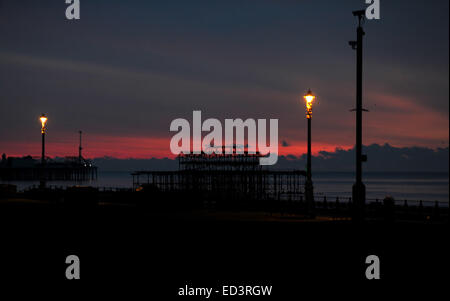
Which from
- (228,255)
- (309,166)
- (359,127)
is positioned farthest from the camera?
(309,166)

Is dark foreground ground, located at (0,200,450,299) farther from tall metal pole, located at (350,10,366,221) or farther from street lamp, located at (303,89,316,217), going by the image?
street lamp, located at (303,89,316,217)

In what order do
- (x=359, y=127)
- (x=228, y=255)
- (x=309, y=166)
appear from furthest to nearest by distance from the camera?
(x=309, y=166) → (x=359, y=127) → (x=228, y=255)

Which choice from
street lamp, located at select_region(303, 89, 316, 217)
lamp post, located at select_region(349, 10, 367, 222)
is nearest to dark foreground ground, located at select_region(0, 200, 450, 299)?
lamp post, located at select_region(349, 10, 367, 222)

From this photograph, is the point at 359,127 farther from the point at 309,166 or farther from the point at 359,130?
the point at 309,166

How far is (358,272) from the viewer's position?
12.0 m

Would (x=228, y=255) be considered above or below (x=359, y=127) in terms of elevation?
below

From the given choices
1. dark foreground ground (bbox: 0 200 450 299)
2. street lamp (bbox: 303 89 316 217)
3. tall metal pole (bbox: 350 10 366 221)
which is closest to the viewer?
dark foreground ground (bbox: 0 200 450 299)

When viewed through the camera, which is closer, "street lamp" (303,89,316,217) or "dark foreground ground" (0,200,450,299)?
"dark foreground ground" (0,200,450,299)

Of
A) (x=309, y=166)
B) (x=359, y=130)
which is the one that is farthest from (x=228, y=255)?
(x=309, y=166)

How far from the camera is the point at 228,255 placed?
1405 centimetres

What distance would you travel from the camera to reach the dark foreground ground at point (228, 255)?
1145 centimetres

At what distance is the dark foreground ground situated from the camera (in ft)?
37.6
